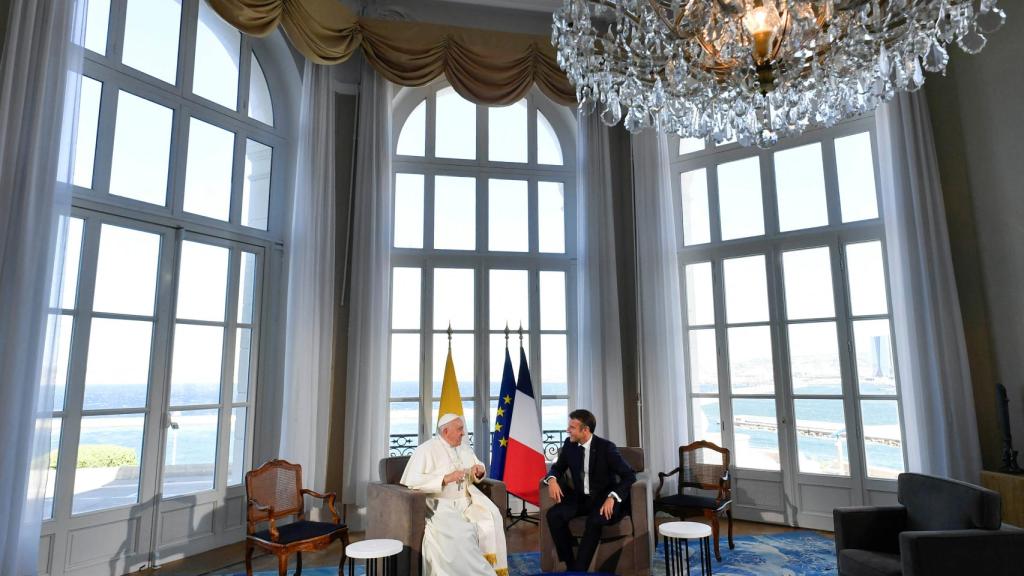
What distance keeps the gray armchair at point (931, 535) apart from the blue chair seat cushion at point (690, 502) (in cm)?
111

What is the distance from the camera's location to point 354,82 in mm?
5840

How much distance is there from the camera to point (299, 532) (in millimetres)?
3859

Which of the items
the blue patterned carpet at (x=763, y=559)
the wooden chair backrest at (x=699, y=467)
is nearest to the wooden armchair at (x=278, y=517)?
the blue patterned carpet at (x=763, y=559)

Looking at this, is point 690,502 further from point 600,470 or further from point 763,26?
point 763,26

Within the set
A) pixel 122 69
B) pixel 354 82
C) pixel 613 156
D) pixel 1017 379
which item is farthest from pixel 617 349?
pixel 122 69

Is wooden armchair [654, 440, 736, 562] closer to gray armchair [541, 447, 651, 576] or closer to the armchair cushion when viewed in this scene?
gray armchair [541, 447, 651, 576]

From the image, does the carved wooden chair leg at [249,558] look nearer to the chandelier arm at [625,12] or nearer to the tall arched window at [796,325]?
the chandelier arm at [625,12]

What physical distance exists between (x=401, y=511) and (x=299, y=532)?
0.70m

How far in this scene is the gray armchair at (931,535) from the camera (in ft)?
9.39

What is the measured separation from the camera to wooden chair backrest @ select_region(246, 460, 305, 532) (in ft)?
13.4

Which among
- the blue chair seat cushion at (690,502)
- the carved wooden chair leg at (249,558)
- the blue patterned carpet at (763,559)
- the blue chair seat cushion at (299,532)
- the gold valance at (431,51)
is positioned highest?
the gold valance at (431,51)

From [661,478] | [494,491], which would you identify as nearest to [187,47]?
[494,491]

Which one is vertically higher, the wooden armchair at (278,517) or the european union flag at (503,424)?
the european union flag at (503,424)

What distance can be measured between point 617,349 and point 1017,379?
10.0 ft
